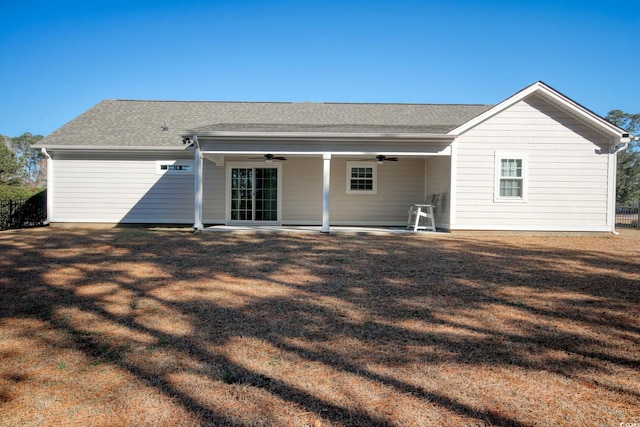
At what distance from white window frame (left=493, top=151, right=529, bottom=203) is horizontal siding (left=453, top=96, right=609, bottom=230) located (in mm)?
87

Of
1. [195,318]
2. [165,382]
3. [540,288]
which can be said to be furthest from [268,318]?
[540,288]

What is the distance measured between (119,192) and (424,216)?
→ 9.74 meters

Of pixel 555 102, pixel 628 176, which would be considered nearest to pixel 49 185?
pixel 555 102

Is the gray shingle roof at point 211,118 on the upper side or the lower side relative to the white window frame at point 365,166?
upper

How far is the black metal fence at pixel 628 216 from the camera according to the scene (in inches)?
652

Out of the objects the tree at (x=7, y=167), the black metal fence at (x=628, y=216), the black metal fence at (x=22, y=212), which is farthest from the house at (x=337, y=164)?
the tree at (x=7, y=167)

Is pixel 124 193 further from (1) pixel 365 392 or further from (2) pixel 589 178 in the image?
(2) pixel 589 178

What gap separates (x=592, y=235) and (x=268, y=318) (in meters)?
10.6

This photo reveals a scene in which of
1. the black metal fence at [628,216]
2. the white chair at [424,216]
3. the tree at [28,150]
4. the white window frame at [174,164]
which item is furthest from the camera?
the tree at [28,150]

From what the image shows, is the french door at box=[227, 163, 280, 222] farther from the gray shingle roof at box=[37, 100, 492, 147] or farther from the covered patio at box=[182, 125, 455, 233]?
the gray shingle roof at box=[37, 100, 492, 147]

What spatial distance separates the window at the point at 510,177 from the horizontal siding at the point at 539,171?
0.45 ft

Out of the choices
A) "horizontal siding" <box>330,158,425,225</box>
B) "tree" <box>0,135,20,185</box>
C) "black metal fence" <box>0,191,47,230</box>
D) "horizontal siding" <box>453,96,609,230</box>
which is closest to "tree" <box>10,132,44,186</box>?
"tree" <box>0,135,20,185</box>

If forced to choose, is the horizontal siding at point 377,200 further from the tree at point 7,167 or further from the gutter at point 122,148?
the tree at point 7,167

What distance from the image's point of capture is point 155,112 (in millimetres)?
15766
